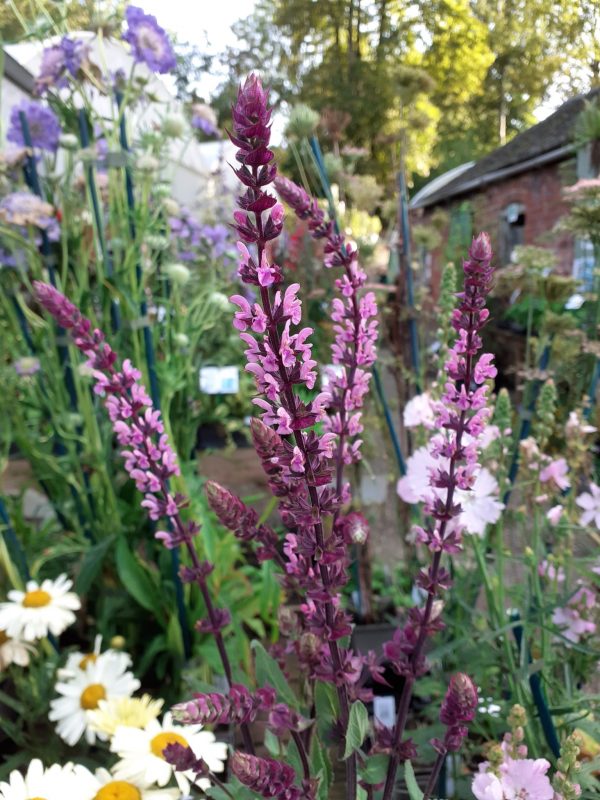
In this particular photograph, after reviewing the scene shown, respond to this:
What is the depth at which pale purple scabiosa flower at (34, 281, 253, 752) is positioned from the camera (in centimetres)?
64

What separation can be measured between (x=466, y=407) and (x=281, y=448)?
15 centimetres

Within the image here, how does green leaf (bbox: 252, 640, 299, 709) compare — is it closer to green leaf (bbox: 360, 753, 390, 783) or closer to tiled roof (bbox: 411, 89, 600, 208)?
green leaf (bbox: 360, 753, 390, 783)

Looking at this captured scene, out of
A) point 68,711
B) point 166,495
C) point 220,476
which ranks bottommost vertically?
point 220,476

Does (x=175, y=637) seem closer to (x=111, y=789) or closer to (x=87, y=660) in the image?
(x=87, y=660)

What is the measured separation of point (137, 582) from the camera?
144 cm

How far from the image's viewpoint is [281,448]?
0.42m

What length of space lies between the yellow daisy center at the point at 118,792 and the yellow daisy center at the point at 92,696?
31 centimetres

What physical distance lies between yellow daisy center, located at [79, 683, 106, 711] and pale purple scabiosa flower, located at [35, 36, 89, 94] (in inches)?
47.2

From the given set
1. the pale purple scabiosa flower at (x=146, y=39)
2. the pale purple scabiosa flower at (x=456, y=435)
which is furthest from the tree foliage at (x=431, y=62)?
the pale purple scabiosa flower at (x=456, y=435)

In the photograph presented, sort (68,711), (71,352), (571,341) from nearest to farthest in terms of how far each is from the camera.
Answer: (68,711)
(571,341)
(71,352)

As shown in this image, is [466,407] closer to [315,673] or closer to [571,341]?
[315,673]

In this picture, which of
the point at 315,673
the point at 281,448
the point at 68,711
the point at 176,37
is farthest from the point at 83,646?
the point at 176,37

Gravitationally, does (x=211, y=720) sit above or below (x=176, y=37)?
below

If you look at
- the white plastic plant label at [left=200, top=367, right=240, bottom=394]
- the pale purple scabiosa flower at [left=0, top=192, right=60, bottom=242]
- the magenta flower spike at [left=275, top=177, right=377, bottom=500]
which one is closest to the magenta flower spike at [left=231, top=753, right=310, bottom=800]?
the magenta flower spike at [left=275, top=177, right=377, bottom=500]
